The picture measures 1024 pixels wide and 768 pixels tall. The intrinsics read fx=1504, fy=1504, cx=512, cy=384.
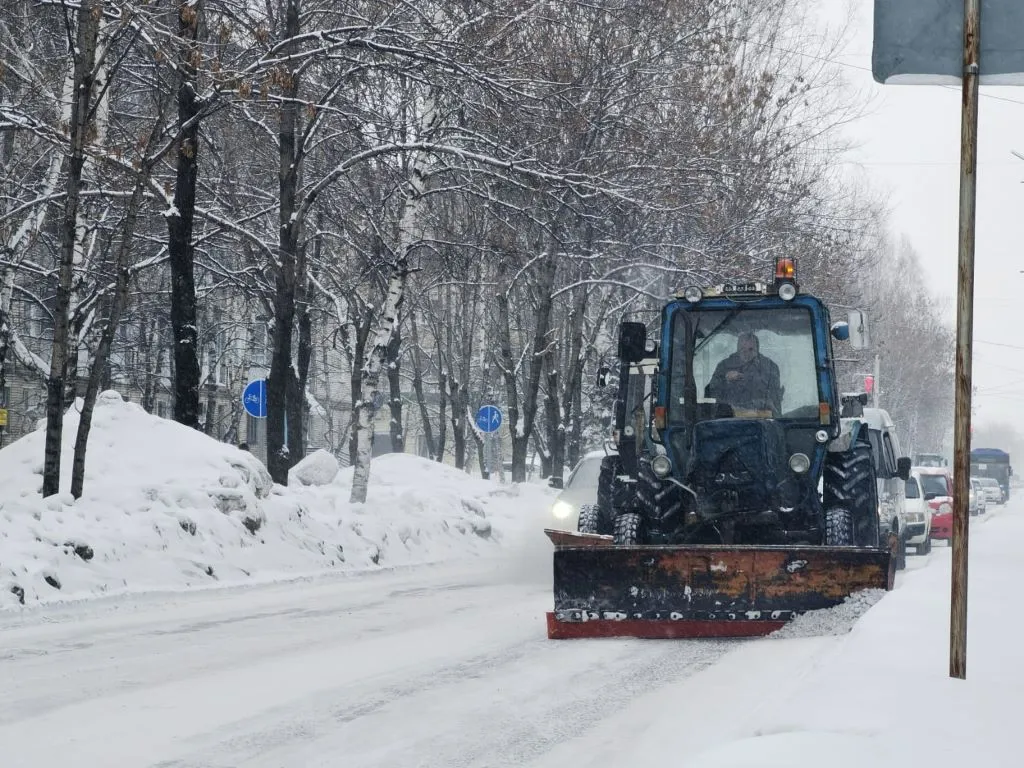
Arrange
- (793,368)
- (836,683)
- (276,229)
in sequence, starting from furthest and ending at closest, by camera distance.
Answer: (276,229)
(793,368)
(836,683)

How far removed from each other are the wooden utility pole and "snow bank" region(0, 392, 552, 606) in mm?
8369

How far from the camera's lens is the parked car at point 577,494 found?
19.9 m

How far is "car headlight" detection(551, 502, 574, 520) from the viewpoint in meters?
19.9

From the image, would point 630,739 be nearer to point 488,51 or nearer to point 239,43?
point 488,51

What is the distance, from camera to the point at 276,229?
101 ft

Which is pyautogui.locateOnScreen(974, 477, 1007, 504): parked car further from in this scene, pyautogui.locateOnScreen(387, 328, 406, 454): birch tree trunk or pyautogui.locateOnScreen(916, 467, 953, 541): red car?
pyautogui.locateOnScreen(916, 467, 953, 541): red car

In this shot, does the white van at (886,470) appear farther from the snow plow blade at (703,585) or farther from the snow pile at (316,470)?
the snow pile at (316,470)

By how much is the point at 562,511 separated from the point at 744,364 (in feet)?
22.8

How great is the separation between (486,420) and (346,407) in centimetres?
4433

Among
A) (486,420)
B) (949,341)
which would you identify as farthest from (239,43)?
(949,341)

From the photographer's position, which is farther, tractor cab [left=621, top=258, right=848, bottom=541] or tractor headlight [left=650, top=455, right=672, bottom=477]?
tractor headlight [left=650, top=455, right=672, bottom=477]

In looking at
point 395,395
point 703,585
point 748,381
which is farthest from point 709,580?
point 395,395

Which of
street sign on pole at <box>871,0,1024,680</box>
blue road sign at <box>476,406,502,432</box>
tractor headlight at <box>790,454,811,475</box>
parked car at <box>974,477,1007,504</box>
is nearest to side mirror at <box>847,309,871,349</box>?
tractor headlight at <box>790,454,811,475</box>

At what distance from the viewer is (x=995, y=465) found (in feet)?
317
